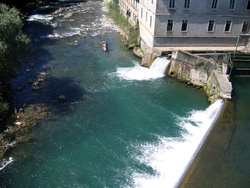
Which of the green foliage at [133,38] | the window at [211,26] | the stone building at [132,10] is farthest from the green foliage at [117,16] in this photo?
the window at [211,26]

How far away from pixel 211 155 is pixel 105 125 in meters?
10.3

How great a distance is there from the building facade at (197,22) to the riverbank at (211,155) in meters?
16.0

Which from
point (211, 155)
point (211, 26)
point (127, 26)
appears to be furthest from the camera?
point (127, 26)

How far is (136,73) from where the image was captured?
107 feet

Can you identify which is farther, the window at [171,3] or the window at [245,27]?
the window at [245,27]

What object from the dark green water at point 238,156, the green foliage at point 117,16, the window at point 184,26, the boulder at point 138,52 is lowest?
the dark green water at point 238,156

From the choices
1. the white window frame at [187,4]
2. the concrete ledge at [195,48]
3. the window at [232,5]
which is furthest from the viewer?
the concrete ledge at [195,48]

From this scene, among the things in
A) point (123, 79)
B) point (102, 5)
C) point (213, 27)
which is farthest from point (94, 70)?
point (102, 5)

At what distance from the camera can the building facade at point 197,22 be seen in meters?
31.8

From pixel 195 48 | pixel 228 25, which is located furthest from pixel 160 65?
pixel 228 25

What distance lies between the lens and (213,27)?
33219 millimetres

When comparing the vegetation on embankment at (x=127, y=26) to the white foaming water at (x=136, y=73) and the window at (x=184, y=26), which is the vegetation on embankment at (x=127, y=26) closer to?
the white foaming water at (x=136, y=73)

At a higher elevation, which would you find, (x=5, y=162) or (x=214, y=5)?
(x=214, y=5)

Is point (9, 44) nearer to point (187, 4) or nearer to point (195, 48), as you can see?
point (187, 4)
